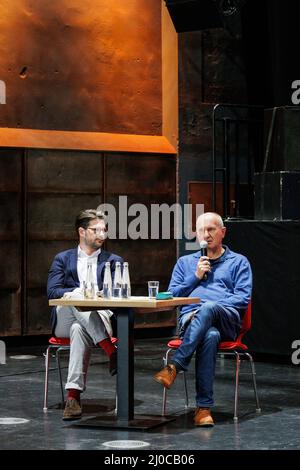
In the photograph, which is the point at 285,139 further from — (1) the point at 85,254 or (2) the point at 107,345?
(2) the point at 107,345

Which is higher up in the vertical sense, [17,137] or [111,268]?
[17,137]

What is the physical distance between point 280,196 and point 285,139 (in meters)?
0.53

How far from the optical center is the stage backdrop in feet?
28.7

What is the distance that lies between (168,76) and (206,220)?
15.8ft

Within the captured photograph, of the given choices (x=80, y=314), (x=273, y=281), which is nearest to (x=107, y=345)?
(x=80, y=314)

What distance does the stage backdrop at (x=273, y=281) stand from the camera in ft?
28.7

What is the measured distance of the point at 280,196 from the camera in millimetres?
9000

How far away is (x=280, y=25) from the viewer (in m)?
10.3

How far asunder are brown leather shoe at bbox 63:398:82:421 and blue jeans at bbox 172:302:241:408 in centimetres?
66

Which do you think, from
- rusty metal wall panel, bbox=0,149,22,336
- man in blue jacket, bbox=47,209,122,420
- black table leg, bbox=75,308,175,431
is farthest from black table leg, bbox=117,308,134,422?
rusty metal wall panel, bbox=0,149,22,336
